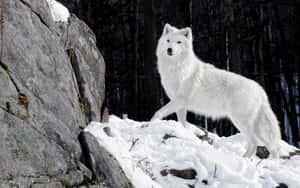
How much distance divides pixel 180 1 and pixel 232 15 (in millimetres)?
2217

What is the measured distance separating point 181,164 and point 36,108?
1806mm

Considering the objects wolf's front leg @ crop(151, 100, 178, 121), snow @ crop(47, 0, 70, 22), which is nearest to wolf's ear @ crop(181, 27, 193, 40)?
wolf's front leg @ crop(151, 100, 178, 121)

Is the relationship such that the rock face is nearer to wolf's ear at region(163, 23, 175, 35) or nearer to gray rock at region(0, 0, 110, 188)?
gray rock at region(0, 0, 110, 188)

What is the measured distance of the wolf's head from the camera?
543 cm

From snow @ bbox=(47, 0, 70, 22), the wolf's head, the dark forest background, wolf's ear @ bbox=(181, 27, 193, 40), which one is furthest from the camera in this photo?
the dark forest background

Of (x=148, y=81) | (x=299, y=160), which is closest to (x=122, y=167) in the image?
(x=299, y=160)

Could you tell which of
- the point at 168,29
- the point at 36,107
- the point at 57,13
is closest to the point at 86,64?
the point at 57,13

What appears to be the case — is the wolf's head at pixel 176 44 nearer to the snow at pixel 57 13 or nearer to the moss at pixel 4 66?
the snow at pixel 57 13

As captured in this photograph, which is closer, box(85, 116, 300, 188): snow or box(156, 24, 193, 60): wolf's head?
Result: box(85, 116, 300, 188): snow

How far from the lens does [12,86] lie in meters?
2.71

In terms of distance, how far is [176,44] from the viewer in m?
5.47

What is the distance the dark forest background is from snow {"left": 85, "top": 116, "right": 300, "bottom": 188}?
539 centimetres

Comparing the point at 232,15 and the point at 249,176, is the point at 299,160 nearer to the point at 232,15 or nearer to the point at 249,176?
the point at 249,176

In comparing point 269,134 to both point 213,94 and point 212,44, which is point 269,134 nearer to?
point 213,94
